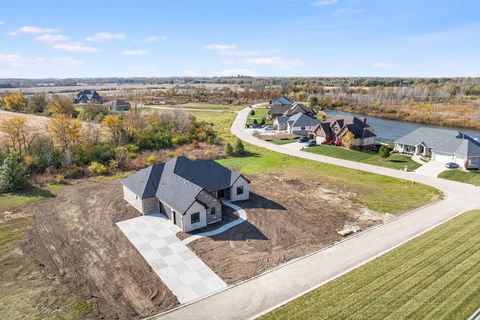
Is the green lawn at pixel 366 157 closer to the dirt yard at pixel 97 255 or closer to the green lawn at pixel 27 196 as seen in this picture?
the dirt yard at pixel 97 255

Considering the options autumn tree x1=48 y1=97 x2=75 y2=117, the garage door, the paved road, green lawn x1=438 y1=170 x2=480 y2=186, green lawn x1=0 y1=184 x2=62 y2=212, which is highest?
autumn tree x1=48 y1=97 x2=75 y2=117

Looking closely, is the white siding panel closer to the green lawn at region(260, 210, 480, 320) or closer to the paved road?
the paved road

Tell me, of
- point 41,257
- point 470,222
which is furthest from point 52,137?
point 470,222

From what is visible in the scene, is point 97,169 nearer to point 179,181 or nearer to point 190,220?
point 179,181

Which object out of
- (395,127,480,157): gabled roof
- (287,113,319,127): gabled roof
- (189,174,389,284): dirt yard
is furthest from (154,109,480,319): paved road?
(287,113,319,127): gabled roof

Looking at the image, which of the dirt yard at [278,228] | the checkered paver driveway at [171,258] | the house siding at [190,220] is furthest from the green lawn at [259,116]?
the checkered paver driveway at [171,258]

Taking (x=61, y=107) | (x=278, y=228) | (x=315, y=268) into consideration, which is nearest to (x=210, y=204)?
(x=278, y=228)

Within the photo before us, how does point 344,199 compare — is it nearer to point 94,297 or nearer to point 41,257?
point 94,297
